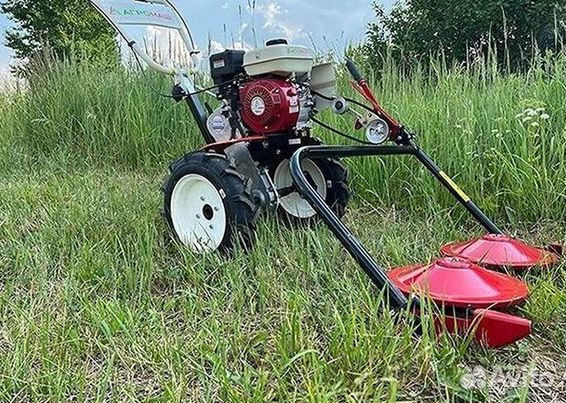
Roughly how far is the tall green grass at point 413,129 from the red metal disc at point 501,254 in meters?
0.53

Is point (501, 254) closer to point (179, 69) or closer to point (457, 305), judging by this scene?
point (457, 305)

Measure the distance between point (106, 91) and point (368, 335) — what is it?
329cm

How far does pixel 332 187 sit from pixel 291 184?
161 mm

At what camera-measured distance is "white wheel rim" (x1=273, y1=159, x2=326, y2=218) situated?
85.2 inches

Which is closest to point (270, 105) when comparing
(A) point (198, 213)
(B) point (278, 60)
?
(B) point (278, 60)

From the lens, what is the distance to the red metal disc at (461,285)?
→ 123cm

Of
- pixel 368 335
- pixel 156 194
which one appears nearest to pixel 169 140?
pixel 156 194

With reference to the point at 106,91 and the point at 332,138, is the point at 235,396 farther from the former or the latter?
the point at 106,91

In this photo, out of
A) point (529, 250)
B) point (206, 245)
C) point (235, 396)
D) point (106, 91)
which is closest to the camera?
point (235, 396)

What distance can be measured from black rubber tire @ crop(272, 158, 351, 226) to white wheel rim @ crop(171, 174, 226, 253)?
1.18 ft

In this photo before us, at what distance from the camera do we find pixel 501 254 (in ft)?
5.29

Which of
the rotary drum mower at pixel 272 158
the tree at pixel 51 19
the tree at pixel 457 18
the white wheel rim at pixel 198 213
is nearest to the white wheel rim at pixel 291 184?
the rotary drum mower at pixel 272 158

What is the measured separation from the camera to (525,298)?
1.30m

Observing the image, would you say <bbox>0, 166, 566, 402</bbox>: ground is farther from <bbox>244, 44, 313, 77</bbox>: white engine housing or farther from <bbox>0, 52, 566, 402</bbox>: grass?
<bbox>244, 44, 313, 77</bbox>: white engine housing
